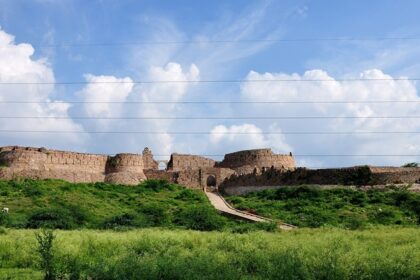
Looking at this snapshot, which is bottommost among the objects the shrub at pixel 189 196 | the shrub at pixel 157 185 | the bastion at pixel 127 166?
the shrub at pixel 189 196

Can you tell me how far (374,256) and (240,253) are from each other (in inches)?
120

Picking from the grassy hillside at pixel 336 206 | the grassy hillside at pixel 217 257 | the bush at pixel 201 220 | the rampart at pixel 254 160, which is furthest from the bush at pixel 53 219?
the rampart at pixel 254 160

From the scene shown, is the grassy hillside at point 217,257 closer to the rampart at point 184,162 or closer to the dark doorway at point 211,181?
the dark doorway at point 211,181

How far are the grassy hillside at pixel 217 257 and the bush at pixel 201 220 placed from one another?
622 centimetres

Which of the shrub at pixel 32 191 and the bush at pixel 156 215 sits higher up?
the shrub at pixel 32 191

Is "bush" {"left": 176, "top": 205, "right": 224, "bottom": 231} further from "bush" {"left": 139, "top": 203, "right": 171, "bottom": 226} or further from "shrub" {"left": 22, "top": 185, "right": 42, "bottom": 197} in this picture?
"shrub" {"left": 22, "top": 185, "right": 42, "bottom": 197}

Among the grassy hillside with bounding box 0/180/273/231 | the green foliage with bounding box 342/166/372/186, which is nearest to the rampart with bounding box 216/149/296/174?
the grassy hillside with bounding box 0/180/273/231

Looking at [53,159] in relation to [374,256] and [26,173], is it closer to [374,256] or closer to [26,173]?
[26,173]

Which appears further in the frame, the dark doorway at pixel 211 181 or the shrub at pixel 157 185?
the dark doorway at pixel 211 181

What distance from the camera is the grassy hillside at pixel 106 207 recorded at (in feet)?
73.7

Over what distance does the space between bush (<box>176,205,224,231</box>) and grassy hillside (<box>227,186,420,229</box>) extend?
361cm

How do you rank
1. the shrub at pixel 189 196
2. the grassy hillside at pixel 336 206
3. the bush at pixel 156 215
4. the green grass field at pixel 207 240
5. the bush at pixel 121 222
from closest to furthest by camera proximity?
1. the green grass field at pixel 207 240
2. the bush at pixel 121 222
3. the bush at pixel 156 215
4. the grassy hillside at pixel 336 206
5. the shrub at pixel 189 196

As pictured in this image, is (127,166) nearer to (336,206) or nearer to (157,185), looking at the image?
(157,185)

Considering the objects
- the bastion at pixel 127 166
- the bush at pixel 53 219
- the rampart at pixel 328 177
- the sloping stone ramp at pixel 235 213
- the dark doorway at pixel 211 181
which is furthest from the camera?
the dark doorway at pixel 211 181
